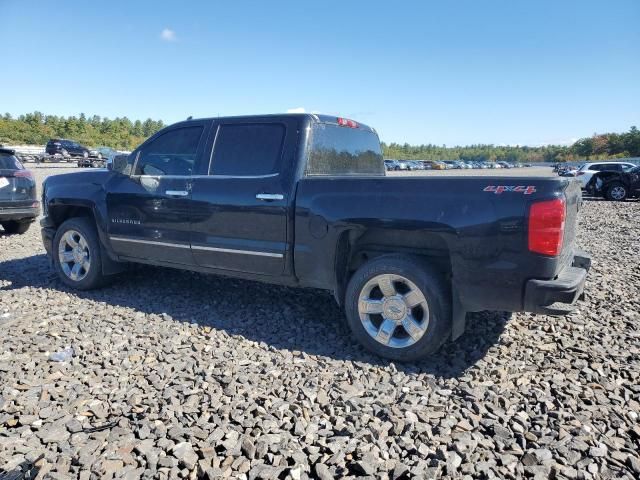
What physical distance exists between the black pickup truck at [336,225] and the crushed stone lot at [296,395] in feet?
1.57

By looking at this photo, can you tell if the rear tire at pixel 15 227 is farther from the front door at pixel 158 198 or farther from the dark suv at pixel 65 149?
the dark suv at pixel 65 149

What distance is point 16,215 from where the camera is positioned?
8.16 meters

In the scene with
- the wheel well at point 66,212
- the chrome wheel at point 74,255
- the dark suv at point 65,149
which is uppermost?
the dark suv at point 65,149

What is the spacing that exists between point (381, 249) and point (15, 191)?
7.42 meters

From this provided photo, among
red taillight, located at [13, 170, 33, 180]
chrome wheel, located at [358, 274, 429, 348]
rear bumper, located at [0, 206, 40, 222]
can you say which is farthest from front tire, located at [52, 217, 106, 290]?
red taillight, located at [13, 170, 33, 180]

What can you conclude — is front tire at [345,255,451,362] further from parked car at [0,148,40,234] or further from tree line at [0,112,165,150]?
tree line at [0,112,165,150]

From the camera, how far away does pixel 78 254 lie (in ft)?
17.6

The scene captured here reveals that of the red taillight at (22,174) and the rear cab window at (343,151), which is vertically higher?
the rear cab window at (343,151)

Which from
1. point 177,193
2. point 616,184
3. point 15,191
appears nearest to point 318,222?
point 177,193

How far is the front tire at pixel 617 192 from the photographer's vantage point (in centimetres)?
1739

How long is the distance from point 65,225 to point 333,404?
13.6 feet

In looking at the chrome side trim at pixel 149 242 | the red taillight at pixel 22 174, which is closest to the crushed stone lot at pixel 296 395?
the chrome side trim at pixel 149 242

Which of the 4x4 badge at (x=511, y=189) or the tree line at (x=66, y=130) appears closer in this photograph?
the 4x4 badge at (x=511, y=189)

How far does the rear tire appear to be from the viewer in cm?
907
